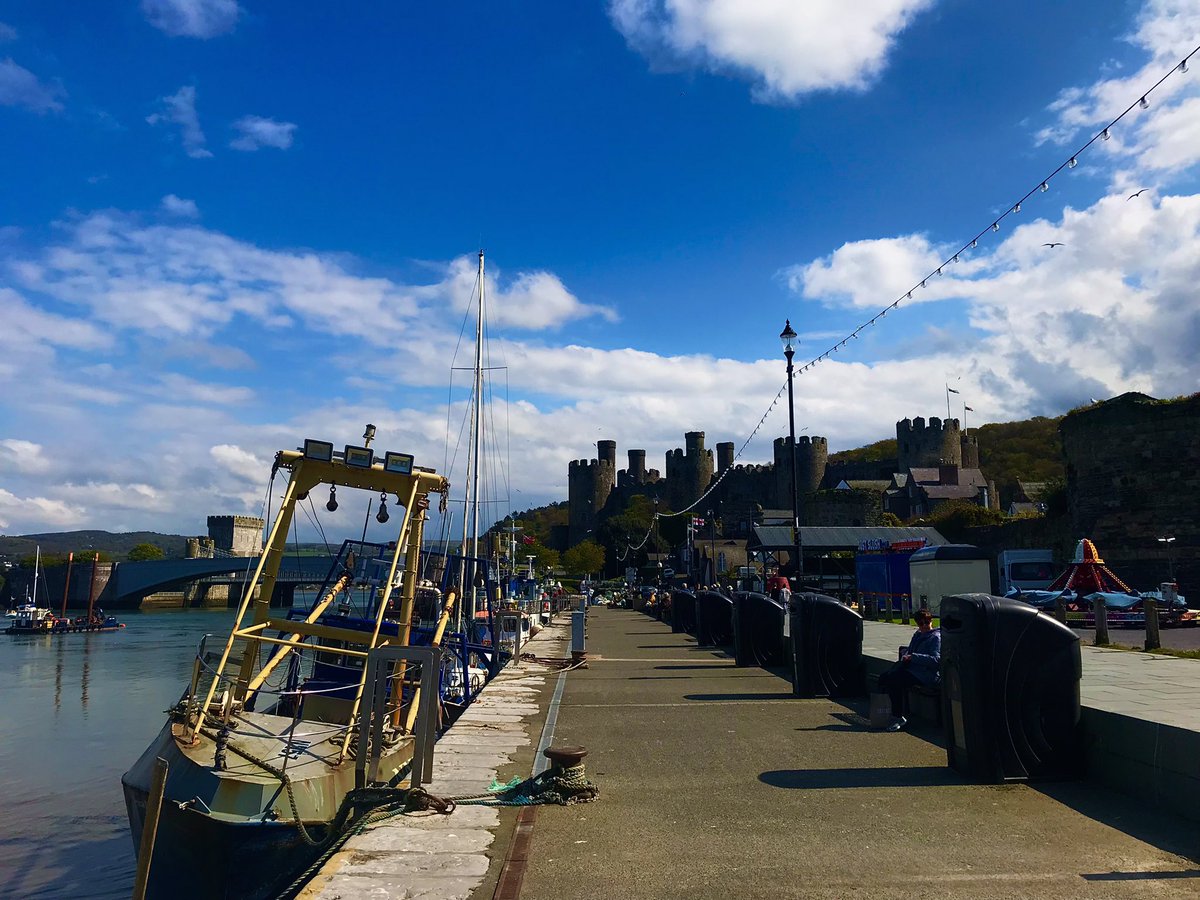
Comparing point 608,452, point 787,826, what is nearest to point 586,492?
point 608,452

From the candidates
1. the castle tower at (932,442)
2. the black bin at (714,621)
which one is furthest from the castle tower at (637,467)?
the black bin at (714,621)

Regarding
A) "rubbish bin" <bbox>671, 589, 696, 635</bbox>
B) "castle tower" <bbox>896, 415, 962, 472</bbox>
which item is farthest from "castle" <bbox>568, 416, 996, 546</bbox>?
"rubbish bin" <bbox>671, 589, 696, 635</bbox>

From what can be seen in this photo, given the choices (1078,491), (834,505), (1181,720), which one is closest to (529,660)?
(1181,720)

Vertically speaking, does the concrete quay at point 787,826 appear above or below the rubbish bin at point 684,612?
below

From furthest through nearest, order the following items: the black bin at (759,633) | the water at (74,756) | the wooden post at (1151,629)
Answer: the black bin at (759,633) < the wooden post at (1151,629) < the water at (74,756)

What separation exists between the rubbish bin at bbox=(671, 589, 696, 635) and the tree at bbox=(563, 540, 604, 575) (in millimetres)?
65697

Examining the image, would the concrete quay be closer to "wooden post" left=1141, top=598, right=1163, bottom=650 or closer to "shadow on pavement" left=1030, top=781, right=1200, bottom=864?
"shadow on pavement" left=1030, top=781, right=1200, bottom=864

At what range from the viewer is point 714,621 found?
899 inches

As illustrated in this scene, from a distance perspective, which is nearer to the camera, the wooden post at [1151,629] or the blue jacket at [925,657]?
the blue jacket at [925,657]

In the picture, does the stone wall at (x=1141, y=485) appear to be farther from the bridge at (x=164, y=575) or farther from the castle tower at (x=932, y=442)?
the bridge at (x=164, y=575)

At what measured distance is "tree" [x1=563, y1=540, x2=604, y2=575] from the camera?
320 ft

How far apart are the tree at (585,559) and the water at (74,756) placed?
166ft

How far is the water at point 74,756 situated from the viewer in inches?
528

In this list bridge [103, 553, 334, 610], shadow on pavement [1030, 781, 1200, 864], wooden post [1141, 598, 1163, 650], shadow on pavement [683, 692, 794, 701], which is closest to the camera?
shadow on pavement [1030, 781, 1200, 864]
